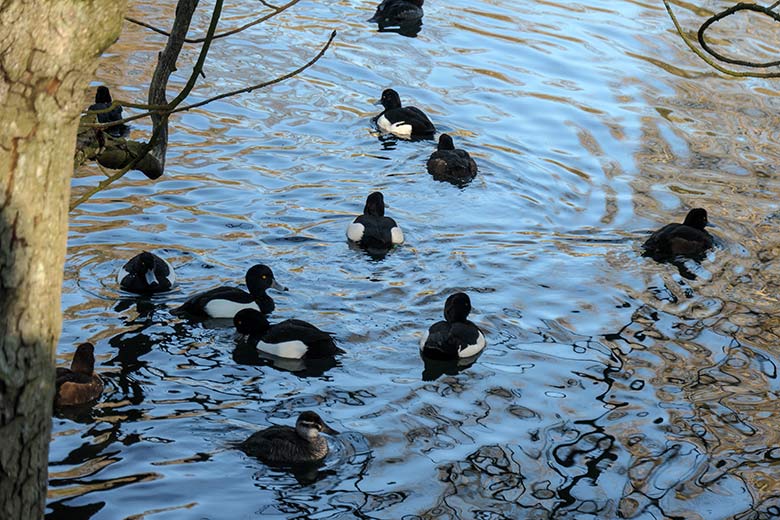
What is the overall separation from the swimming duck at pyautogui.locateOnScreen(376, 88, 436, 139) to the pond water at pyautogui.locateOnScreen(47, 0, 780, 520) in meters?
0.20

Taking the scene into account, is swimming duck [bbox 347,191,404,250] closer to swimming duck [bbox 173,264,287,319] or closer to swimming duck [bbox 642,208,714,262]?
swimming duck [bbox 173,264,287,319]

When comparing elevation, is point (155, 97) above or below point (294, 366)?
above

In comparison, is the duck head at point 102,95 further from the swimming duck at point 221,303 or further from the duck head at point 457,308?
the duck head at point 457,308

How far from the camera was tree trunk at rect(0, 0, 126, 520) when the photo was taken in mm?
3410

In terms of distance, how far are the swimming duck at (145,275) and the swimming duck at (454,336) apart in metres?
2.67

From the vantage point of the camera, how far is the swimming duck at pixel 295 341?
412 inches

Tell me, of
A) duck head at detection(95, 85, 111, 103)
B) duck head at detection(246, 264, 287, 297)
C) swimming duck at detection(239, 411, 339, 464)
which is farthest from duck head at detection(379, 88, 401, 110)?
swimming duck at detection(239, 411, 339, 464)

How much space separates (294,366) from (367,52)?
36.2 feet

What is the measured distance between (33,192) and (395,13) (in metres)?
19.0

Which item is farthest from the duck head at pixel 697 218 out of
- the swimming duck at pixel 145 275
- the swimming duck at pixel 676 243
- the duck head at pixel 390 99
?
the swimming duck at pixel 145 275

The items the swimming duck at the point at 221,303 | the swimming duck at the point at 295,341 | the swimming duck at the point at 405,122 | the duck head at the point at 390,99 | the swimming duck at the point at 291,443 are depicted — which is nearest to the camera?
the swimming duck at the point at 291,443

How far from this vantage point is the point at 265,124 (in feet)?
54.3

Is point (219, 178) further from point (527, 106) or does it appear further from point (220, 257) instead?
point (527, 106)

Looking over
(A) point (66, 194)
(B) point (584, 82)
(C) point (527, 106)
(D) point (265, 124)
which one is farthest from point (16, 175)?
(B) point (584, 82)
